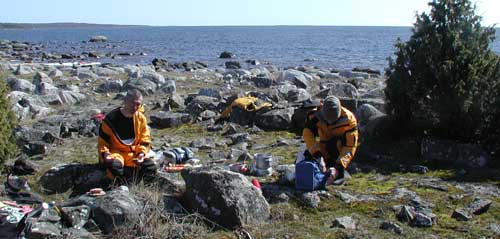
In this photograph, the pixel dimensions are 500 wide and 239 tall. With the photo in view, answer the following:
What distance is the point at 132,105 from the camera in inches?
290

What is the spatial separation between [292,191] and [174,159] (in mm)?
2408

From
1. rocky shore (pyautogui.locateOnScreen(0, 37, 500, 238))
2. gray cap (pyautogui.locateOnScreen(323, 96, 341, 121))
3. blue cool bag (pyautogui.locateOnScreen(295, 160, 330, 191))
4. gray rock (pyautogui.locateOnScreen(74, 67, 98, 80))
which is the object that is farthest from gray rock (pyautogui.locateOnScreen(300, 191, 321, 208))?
gray rock (pyautogui.locateOnScreen(74, 67, 98, 80))

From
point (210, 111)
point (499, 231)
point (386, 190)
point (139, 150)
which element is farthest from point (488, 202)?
point (210, 111)

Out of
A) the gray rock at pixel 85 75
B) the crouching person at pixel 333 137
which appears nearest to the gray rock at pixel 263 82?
the gray rock at pixel 85 75

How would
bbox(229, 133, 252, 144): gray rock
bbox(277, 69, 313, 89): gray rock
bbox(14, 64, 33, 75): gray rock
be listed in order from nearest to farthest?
bbox(229, 133, 252, 144): gray rock
bbox(277, 69, 313, 89): gray rock
bbox(14, 64, 33, 75): gray rock

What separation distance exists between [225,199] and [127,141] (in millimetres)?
2068

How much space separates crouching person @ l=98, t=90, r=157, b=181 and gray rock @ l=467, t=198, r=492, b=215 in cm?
388

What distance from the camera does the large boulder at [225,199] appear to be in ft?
19.6

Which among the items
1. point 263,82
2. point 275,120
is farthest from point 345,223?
point 263,82

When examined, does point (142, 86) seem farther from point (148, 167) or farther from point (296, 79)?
point (148, 167)

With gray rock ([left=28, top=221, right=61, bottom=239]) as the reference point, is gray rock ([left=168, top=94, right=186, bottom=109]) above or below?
below

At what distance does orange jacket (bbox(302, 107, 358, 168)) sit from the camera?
24.1 ft

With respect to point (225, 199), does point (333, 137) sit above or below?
above

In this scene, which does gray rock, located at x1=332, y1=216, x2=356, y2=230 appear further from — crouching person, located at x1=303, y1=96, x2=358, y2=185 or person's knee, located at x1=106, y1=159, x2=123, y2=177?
person's knee, located at x1=106, y1=159, x2=123, y2=177
